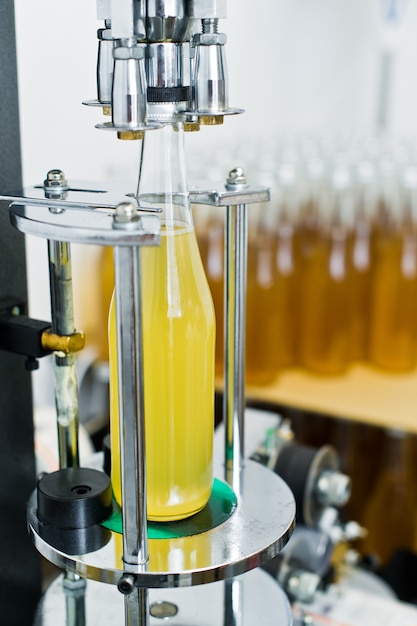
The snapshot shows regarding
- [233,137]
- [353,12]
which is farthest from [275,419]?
[353,12]

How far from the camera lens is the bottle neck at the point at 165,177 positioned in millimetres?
452

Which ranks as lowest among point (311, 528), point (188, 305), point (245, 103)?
point (311, 528)

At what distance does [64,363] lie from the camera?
504mm

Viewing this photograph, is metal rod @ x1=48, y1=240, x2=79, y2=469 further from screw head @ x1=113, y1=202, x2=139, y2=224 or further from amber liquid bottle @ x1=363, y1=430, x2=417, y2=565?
amber liquid bottle @ x1=363, y1=430, x2=417, y2=565

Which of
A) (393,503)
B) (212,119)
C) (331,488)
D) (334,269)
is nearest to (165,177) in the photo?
(212,119)

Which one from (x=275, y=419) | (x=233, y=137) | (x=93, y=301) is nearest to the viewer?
(x=275, y=419)

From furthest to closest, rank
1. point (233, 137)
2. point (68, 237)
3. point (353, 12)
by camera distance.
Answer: point (353, 12) < point (233, 137) < point (68, 237)

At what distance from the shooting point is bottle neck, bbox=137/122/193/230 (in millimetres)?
452

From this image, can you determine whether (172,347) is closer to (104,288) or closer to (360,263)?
(104,288)

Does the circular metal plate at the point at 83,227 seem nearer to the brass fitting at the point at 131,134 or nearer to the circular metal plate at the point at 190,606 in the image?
the brass fitting at the point at 131,134

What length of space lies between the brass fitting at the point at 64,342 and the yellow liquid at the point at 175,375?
0.14 feet

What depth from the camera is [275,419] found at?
71cm

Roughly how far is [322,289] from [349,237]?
0.35 ft

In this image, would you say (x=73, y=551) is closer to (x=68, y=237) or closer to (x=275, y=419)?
(x=68, y=237)
